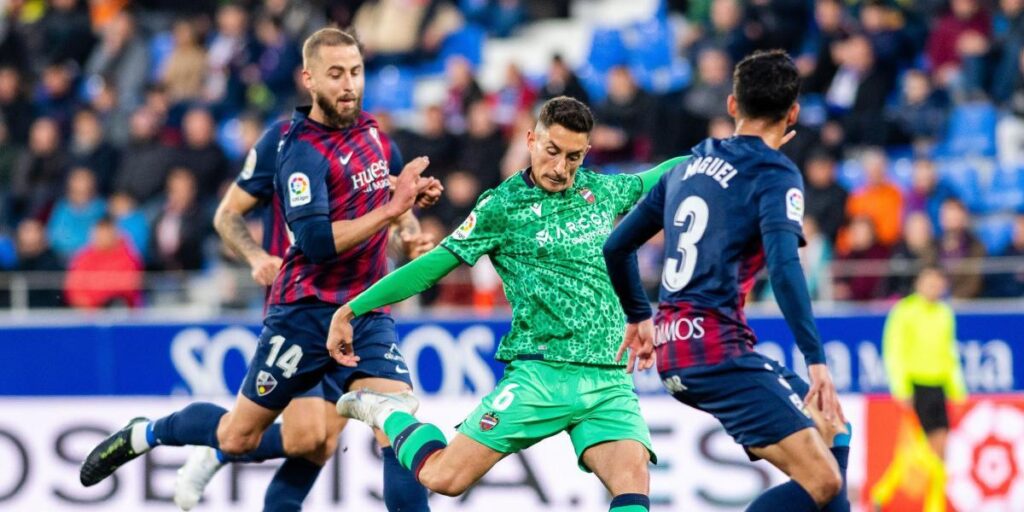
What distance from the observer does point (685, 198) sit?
7020 mm

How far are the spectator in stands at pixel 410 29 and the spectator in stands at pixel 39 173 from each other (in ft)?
12.5

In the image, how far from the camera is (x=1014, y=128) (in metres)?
16.1

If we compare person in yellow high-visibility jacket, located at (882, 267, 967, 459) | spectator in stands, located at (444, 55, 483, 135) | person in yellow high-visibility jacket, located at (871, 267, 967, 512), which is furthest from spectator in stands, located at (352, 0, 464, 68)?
person in yellow high-visibility jacket, located at (882, 267, 967, 459)

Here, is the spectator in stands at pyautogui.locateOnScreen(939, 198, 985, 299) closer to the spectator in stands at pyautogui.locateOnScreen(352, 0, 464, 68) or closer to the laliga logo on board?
the laliga logo on board

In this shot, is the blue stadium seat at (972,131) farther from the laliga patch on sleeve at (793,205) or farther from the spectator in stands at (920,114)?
the laliga patch on sleeve at (793,205)

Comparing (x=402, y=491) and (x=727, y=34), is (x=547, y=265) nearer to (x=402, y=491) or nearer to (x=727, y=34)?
(x=402, y=491)

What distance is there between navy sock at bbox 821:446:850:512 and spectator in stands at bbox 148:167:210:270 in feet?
37.2

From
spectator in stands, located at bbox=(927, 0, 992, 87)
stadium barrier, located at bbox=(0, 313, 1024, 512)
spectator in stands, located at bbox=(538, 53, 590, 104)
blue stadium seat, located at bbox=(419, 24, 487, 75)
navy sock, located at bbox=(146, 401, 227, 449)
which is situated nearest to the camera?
navy sock, located at bbox=(146, 401, 227, 449)

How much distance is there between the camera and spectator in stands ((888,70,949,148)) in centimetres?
1622

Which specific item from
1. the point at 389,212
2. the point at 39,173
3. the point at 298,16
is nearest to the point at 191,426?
the point at 389,212

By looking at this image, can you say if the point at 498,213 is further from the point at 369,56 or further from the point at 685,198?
the point at 369,56

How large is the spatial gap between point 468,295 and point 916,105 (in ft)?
15.3

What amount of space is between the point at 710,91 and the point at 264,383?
31.4ft

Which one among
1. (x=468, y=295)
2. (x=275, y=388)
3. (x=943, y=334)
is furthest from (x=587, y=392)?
(x=468, y=295)
